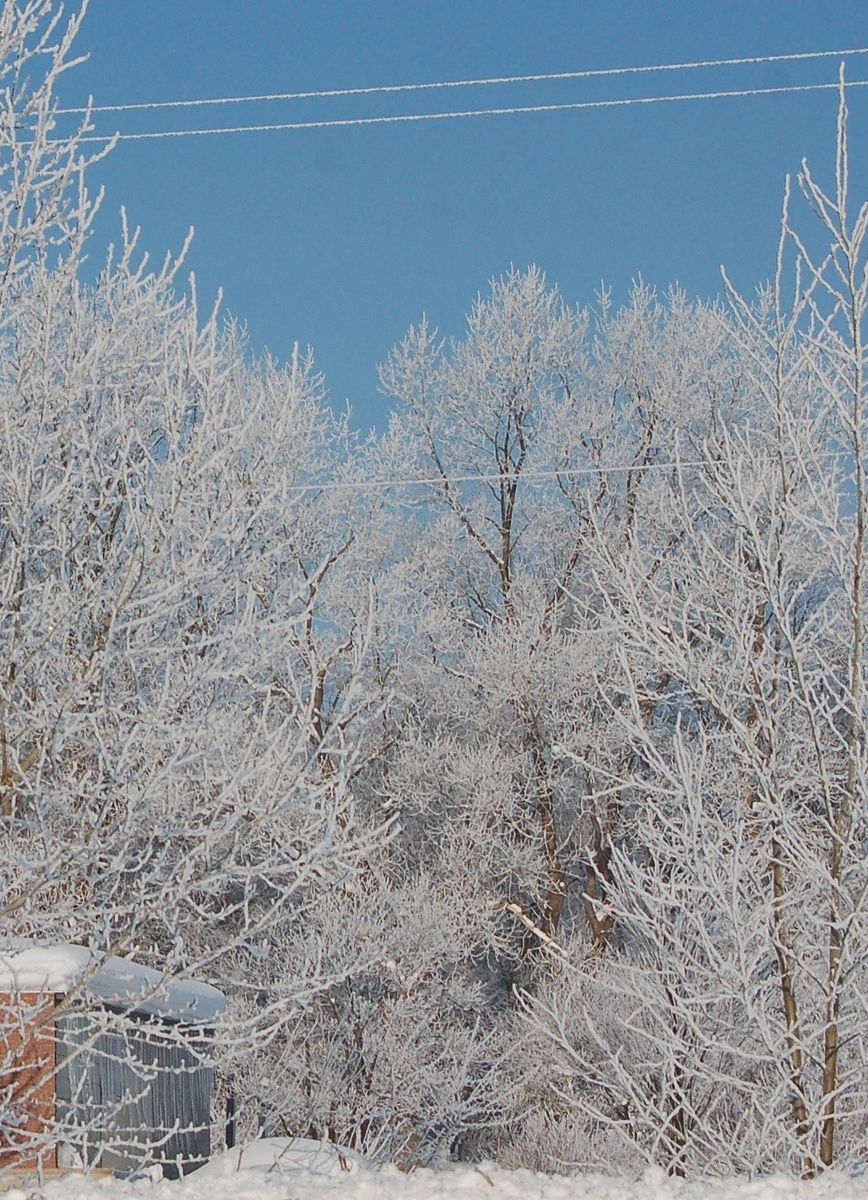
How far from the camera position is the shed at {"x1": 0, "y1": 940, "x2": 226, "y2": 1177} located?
5082 mm

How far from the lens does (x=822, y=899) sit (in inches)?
286

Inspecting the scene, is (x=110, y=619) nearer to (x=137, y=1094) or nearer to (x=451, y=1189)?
(x=451, y=1189)

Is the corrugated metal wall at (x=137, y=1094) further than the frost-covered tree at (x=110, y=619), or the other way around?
the corrugated metal wall at (x=137, y=1094)

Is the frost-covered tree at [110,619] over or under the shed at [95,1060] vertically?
over

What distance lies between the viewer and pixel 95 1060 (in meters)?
10.3

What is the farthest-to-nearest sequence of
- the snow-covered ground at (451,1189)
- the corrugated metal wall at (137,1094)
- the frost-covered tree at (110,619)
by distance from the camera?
the corrugated metal wall at (137,1094), the snow-covered ground at (451,1189), the frost-covered tree at (110,619)

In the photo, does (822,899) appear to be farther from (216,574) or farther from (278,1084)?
(278,1084)

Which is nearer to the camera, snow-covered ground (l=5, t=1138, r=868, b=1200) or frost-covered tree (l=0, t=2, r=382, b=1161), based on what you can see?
frost-covered tree (l=0, t=2, r=382, b=1161)

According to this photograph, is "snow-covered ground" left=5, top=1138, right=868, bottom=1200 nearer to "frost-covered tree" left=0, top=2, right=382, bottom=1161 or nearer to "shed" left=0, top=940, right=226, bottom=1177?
"shed" left=0, top=940, right=226, bottom=1177

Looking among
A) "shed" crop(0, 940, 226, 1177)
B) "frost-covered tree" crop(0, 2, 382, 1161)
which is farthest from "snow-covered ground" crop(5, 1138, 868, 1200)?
"frost-covered tree" crop(0, 2, 382, 1161)

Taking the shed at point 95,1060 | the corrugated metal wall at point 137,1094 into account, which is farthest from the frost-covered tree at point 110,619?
the corrugated metal wall at point 137,1094

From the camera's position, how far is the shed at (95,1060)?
508cm

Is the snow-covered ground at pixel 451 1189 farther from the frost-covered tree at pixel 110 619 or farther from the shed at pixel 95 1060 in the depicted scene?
the frost-covered tree at pixel 110 619

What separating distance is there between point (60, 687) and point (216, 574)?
704mm
